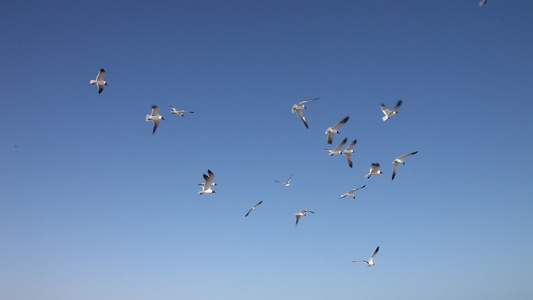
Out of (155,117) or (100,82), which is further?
(155,117)

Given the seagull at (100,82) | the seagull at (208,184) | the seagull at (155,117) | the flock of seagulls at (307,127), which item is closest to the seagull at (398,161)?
the flock of seagulls at (307,127)

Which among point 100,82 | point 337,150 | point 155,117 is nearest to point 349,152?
point 337,150

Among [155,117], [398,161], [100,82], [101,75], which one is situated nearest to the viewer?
[101,75]

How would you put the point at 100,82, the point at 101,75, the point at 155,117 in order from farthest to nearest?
the point at 155,117
the point at 100,82
the point at 101,75

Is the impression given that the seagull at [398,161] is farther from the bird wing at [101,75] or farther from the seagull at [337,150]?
the bird wing at [101,75]

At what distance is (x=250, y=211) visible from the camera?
1292 inches

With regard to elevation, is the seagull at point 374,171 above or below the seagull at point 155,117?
below

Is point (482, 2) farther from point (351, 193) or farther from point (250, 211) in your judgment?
point (250, 211)

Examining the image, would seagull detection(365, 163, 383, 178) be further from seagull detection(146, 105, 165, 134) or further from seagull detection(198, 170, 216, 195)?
seagull detection(146, 105, 165, 134)

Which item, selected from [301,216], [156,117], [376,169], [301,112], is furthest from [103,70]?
[376,169]

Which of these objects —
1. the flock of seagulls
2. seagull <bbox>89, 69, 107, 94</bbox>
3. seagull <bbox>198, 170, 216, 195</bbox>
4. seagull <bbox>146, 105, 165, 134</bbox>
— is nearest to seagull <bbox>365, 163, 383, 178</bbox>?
the flock of seagulls

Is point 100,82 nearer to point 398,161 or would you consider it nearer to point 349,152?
point 349,152

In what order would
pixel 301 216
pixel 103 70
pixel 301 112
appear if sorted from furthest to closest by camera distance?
1. pixel 301 216
2. pixel 301 112
3. pixel 103 70

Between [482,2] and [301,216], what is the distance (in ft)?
58.2
